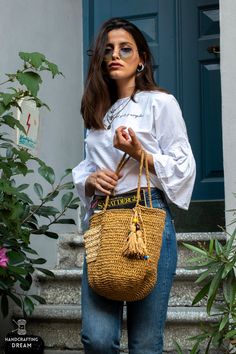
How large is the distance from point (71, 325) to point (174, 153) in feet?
5.57

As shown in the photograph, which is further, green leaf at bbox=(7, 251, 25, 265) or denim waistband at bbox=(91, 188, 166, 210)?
green leaf at bbox=(7, 251, 25, 265)

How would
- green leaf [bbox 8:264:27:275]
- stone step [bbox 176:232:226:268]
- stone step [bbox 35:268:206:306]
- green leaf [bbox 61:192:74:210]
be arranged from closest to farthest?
green leaf [bbox 8:264:27:275] < green leaf [bbox 61:192:74:210] < stone step [bbox 35:268:206:306] < stone step [bbox 176:232:226:268]

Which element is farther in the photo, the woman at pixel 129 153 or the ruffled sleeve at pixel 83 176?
the ruffled sleeve at pixel 83 176

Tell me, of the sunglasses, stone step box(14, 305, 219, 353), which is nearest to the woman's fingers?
the sunglasses

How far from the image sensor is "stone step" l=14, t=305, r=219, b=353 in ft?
10.9

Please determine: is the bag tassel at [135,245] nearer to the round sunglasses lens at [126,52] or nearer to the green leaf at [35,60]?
the round sunglasses lens at [126,52]

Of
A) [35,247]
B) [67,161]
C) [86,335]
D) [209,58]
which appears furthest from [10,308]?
[209,58]

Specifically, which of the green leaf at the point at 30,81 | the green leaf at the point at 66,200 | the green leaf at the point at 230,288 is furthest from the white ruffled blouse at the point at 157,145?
the green leaf at the point at 66,200

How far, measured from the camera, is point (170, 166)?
2.06 metres

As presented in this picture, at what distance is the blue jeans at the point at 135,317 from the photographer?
200 centimetres

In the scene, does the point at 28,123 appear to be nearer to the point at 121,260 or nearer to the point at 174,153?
the point at 174,153

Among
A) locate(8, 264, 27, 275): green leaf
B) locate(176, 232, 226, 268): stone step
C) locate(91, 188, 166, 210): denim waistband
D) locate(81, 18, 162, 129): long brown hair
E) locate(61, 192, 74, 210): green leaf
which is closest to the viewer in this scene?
locate(91, 188, 166, 210): denim waistband

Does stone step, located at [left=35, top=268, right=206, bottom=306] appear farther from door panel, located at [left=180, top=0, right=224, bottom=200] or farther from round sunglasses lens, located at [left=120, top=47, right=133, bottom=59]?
→ round sunglasses lens, located at [left=120, top=47, right=133, bottom=59]

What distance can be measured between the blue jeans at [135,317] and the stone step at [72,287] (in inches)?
58.1
